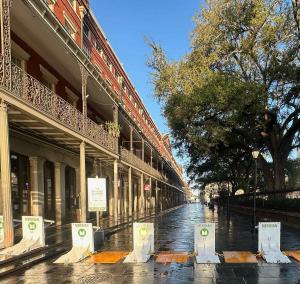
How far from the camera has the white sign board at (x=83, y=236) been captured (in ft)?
44.2

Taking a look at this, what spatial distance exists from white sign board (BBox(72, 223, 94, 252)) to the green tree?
14.9 m

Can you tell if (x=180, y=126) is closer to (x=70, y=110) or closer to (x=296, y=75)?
(x=296, y=75)

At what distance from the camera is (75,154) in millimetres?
28359

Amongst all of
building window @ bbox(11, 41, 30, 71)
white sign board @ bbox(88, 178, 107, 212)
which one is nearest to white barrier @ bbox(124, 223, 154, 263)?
white sign board @ bbox(88, 178, 107, 212)

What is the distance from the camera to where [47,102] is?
16.9 metres

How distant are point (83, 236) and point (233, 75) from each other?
18.2 m

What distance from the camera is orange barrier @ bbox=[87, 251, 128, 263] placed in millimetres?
12470

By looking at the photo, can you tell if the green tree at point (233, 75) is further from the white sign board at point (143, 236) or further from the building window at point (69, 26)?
the white sign board at point (143, 236)

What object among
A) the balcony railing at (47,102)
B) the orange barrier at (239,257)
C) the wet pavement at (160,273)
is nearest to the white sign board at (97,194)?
the balcony railing at (47,102)

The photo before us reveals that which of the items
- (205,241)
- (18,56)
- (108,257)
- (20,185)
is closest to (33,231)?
(108,257)

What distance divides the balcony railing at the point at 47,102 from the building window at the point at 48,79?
285cm

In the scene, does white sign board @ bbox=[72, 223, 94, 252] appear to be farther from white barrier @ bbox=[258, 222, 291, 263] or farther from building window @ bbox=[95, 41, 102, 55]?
building window @ bbox=[95, 41, 102, 55]

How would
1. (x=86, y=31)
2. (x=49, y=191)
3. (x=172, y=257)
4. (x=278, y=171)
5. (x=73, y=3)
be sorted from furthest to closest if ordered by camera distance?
(x=86, y=31)
(x=278, y=171)
(x=73, y=3)
(x=49, y=191)
(x=172, y=257)

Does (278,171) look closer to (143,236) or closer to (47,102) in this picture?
(47,102)
